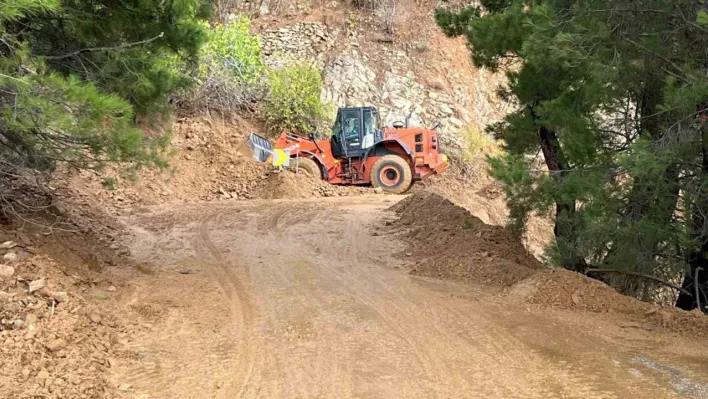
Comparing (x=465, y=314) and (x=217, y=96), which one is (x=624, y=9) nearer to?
(x=465, y=314)

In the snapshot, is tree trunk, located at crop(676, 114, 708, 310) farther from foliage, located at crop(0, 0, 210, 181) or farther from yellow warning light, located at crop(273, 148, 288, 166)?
yellow warning light, located at crop(273, 148, 288, 166)

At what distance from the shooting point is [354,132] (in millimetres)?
20234

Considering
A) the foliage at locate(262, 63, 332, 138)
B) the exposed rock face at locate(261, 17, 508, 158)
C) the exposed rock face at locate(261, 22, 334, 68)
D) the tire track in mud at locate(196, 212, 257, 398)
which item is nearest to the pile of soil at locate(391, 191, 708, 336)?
the tire track in mud at locate(196, 212, 257, 398)

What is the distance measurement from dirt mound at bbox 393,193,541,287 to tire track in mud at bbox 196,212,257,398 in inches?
Answer: 107

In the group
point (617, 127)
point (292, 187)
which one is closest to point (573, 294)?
point (617, 127)

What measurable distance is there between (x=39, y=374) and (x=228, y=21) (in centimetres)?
2705

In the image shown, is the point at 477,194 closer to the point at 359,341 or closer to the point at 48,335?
the point at 359,341

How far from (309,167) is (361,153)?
1.91 m

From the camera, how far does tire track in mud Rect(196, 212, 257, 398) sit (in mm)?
Result: 4844

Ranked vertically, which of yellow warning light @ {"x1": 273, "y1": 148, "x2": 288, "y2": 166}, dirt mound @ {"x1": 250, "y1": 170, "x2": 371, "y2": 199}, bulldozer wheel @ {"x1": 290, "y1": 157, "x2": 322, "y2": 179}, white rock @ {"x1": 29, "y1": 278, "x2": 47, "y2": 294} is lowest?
white rock @ {"x1": 29, "y1": 278, "x2": 47, "y2": 294}

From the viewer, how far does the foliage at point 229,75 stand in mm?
23781

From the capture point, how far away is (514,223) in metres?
9.60

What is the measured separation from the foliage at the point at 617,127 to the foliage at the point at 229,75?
16.7 m

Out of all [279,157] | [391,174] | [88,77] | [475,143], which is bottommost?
[391,174]
